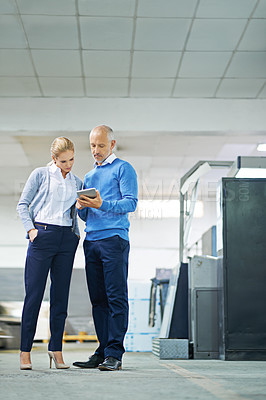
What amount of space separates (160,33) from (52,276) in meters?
2.65

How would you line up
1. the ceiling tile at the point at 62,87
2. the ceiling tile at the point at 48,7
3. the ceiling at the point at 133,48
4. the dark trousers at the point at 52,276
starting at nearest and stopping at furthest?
the dark trousers at the point at 52,276 < the ceiling tile at the point at 48,7 < the ceiling at the point at 133,48 < the ceiling tile at the point at 62,87

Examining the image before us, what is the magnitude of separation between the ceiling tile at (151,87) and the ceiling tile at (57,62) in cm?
66

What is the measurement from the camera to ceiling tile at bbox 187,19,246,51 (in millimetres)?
4309

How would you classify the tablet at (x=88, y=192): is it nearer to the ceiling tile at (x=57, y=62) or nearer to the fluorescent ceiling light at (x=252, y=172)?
the fluorescent ceiling light at (x=252, y=172)

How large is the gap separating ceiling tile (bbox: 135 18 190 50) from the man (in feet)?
6.29

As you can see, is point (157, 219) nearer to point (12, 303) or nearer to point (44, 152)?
point (12, 303)

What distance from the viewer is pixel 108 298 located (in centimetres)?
257

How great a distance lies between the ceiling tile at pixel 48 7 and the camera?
13.2 ft

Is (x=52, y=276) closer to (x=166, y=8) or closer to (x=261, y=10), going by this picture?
(x=166, y=8)

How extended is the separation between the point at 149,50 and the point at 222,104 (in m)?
1.42

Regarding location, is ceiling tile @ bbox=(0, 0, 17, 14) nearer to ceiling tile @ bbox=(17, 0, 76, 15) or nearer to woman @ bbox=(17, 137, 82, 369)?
ceiling tile @ bbox=(17, 0, 76, 15)

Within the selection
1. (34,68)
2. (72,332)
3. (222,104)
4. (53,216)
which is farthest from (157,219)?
(53,216)

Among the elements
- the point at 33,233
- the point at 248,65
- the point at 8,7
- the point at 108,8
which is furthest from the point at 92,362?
the point at 248,65

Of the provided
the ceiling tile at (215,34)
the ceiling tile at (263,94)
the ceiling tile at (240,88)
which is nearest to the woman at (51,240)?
the ceiling tile at (215,34)
